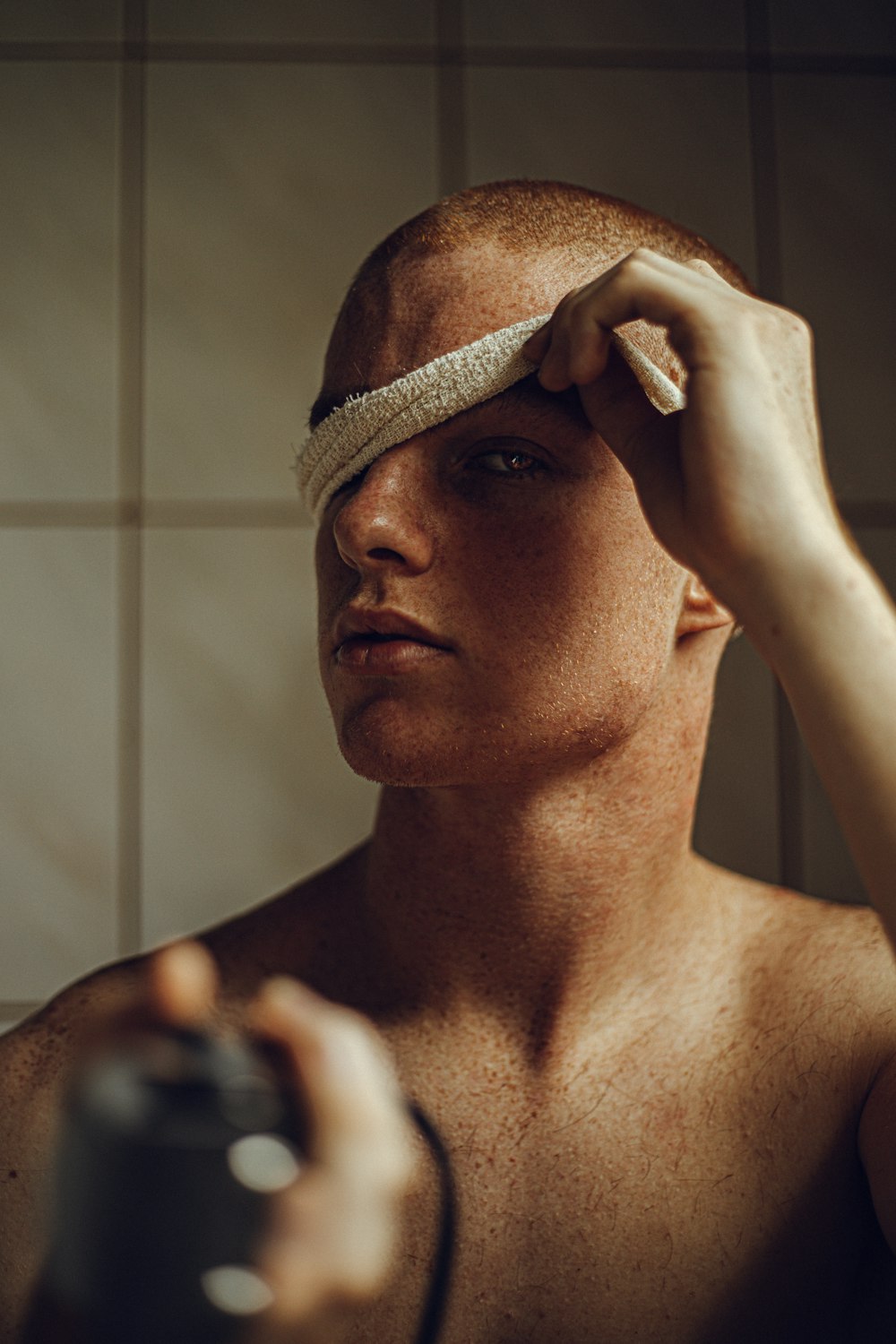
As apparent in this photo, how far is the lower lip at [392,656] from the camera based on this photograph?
71 centimetres

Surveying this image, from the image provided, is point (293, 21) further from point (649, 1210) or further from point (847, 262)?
point (649, 1210)

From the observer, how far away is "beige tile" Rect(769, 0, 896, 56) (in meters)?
1.32

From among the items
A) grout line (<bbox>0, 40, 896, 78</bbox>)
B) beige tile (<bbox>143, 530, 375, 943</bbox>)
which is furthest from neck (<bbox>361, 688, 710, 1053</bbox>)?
grout line (<bbox>0, 40, 896, 78</bbox>)

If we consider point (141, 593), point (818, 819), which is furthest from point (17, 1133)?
point (818, 819)

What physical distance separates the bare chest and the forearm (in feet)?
0.80

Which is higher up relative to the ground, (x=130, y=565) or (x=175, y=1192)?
(x=130, y=565)

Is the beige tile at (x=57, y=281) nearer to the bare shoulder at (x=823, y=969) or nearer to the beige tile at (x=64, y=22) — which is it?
the beige tile at (x=64, y=22)

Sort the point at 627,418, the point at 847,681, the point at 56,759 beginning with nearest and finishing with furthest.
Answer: the point at 847,681 < the point at 627,418 < the point at 56,759

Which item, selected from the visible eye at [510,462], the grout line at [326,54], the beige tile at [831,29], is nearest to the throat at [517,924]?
the visible eye at [510,462]

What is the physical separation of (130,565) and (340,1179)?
78 centimetres

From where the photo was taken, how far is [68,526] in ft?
4.22

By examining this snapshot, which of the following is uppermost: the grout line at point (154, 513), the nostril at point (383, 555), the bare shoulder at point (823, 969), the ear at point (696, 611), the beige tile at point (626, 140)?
the beige tile at point (626, 140)

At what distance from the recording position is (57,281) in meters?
1.29

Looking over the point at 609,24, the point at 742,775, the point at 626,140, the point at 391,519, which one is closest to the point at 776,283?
the point at 626,140
